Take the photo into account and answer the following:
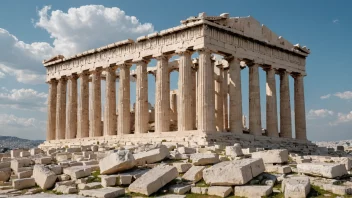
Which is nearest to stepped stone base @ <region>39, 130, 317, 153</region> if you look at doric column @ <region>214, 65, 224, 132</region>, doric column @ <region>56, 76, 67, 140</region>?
doric column @ <region>56, 76, 67, 140</region>

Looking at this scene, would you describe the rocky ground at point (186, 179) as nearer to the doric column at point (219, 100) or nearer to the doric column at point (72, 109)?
the doric column at point (219, 100)

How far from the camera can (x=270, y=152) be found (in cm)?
1551

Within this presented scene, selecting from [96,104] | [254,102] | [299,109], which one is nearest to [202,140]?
[254,102]

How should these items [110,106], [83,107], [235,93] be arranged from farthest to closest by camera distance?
[83,107], [110,106], [235,93]

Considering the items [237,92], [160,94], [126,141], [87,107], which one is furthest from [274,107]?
[87,107]

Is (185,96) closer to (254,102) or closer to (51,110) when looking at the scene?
(254,102)

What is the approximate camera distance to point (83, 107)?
3694cm

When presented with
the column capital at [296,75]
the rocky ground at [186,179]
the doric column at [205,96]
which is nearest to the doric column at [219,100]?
the column capital at [296,75]

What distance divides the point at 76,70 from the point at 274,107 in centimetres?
1742

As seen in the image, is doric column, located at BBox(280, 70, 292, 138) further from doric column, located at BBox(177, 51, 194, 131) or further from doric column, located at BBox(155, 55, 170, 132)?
doric column, located at BBox(155, 55, 170, 132)

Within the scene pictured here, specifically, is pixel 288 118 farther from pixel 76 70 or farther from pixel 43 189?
pixel 43 189

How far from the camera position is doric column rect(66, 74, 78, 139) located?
37.6m

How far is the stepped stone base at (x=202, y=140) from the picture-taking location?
25.9 metres

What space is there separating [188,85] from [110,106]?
8748mm
